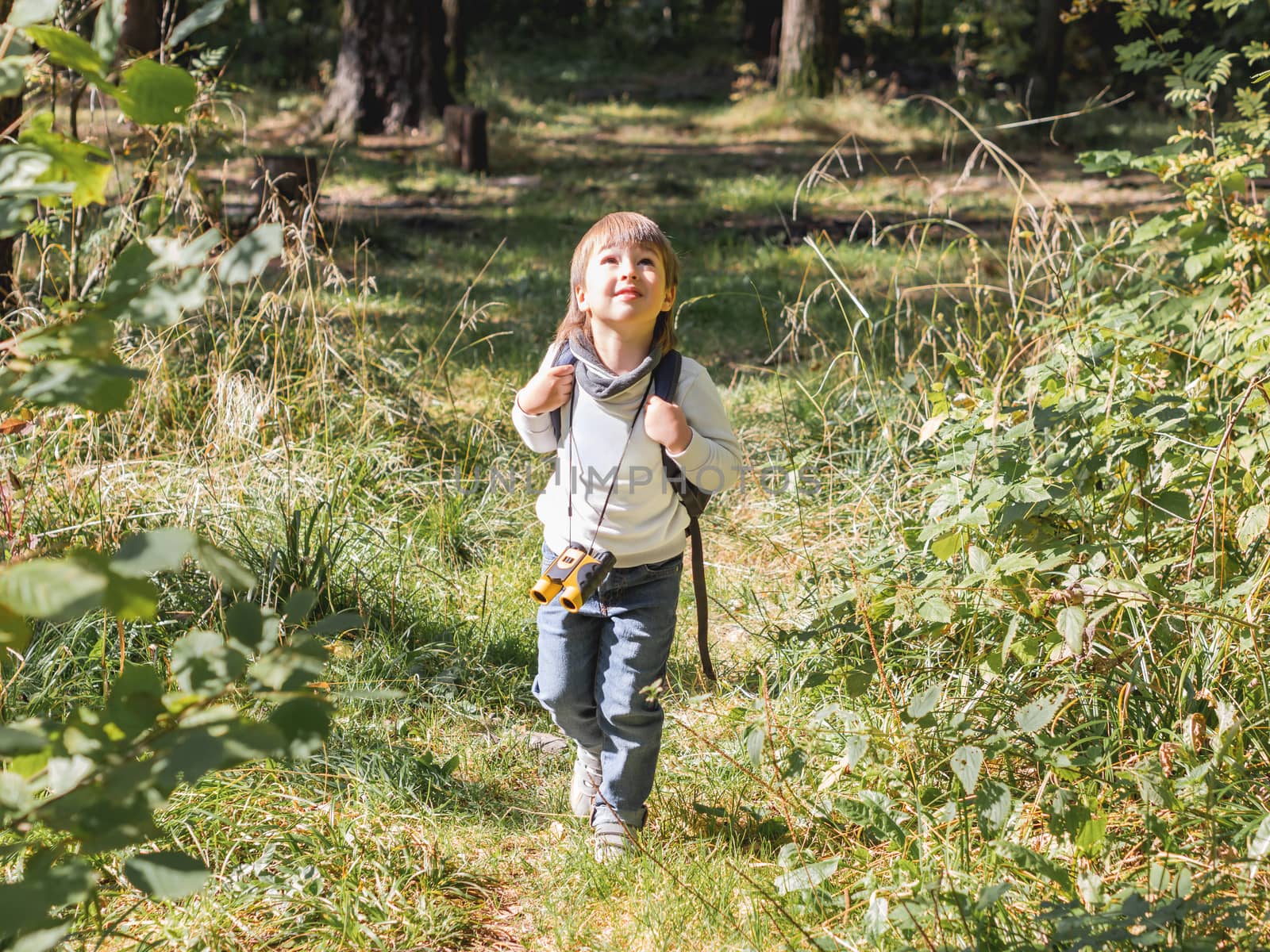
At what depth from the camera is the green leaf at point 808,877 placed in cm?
207

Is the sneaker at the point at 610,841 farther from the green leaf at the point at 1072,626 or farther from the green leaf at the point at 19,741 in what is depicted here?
the green leaf at the point at 19,741

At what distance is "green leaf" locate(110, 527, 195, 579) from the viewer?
104 cm

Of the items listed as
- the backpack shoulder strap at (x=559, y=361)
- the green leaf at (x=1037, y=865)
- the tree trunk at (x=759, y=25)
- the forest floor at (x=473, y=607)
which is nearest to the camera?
the green leaf at (x=1037, y=865)

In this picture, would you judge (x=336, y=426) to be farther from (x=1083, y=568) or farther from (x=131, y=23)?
(x=131, y=23)

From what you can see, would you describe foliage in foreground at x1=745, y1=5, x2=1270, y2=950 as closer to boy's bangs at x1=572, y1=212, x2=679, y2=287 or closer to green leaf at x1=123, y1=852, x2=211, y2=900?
boy's bangs at x1=572, y1=212, x2=679, y2=287

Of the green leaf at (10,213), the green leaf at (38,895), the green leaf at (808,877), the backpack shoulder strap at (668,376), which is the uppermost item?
the green leaf at (10,213)

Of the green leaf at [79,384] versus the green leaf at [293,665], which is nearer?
the green leaf at [79,384]

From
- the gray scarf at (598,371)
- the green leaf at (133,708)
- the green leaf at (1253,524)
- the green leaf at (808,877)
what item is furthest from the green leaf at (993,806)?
the green leaf at (133,708)

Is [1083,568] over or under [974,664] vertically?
over

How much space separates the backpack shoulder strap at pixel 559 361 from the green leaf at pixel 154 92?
124cm

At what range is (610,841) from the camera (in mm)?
2365

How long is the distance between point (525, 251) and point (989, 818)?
21.0 ft

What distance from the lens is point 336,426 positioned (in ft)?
13.4

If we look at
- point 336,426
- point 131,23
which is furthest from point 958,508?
point 131,23
